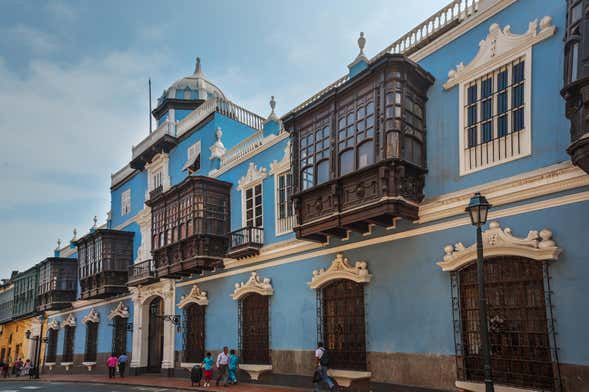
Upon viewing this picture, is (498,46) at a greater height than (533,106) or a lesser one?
greater

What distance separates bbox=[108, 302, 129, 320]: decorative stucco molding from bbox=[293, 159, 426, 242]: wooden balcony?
1493 centimetres

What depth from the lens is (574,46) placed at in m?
9.50

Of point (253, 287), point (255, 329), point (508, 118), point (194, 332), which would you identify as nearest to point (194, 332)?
point (194, 332)

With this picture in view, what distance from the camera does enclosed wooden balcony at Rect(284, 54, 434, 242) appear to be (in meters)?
12.5

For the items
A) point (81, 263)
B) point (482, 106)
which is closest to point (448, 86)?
point (482, 106)

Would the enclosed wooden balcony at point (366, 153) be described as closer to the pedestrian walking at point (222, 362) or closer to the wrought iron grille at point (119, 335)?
the pedestrian walking at point (222, 362)

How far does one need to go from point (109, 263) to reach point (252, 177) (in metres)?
12.2

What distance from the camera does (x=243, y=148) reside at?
20.2 metres

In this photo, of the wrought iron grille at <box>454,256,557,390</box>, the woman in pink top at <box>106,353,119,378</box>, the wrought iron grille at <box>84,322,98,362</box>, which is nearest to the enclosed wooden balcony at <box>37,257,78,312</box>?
the wrought iron grille at <box>84,322,98,362</box>

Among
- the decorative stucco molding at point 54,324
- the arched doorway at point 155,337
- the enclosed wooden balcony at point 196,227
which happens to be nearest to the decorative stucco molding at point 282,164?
the enclosed wooden balcony at point 196,227

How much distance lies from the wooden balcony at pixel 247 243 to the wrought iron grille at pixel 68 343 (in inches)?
753

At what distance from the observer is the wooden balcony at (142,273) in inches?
938

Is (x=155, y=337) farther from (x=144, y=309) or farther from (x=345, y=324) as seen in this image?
(x=345, y=324)

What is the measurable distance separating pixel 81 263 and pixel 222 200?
15.0m
